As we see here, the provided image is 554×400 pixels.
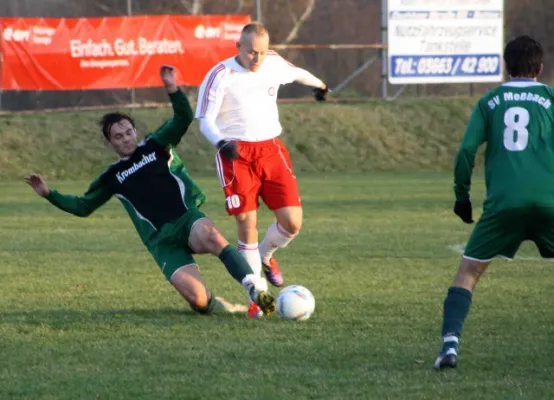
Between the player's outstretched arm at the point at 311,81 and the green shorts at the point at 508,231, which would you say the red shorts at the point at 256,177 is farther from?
the green shorts at the point at 508,231

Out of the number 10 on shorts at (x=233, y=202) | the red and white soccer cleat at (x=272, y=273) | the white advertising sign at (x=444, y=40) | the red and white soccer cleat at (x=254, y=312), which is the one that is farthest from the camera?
the white advertising sign at (x=444, y=40)

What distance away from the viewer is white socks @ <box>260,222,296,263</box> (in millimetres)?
8844

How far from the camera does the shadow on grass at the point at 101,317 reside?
7871 millimetres

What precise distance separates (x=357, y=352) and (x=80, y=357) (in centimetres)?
150

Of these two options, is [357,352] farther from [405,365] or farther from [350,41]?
[350,41]

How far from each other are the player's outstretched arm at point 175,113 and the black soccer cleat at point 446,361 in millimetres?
2700

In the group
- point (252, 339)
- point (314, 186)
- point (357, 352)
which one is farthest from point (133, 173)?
point (314, 186)

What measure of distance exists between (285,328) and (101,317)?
1342 millimetres

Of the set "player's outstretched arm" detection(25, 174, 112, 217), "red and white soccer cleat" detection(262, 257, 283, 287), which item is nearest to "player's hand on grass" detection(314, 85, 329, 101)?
"red and white soccer cleat" detection(262, 257, 283, 287)

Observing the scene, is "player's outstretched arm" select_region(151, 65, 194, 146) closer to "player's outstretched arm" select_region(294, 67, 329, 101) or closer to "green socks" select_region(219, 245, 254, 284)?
"green socks" select_region(219, 245, 254, 284)

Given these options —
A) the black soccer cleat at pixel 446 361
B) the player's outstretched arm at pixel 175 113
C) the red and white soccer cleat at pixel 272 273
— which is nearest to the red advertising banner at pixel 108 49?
the red and white soccer cleat at pixel 272 273

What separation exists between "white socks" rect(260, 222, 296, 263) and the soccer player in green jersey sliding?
0.73 meters

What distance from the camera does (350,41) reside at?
3438cm

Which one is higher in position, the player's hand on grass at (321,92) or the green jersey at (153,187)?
the player's hand on grass at (321,92)
